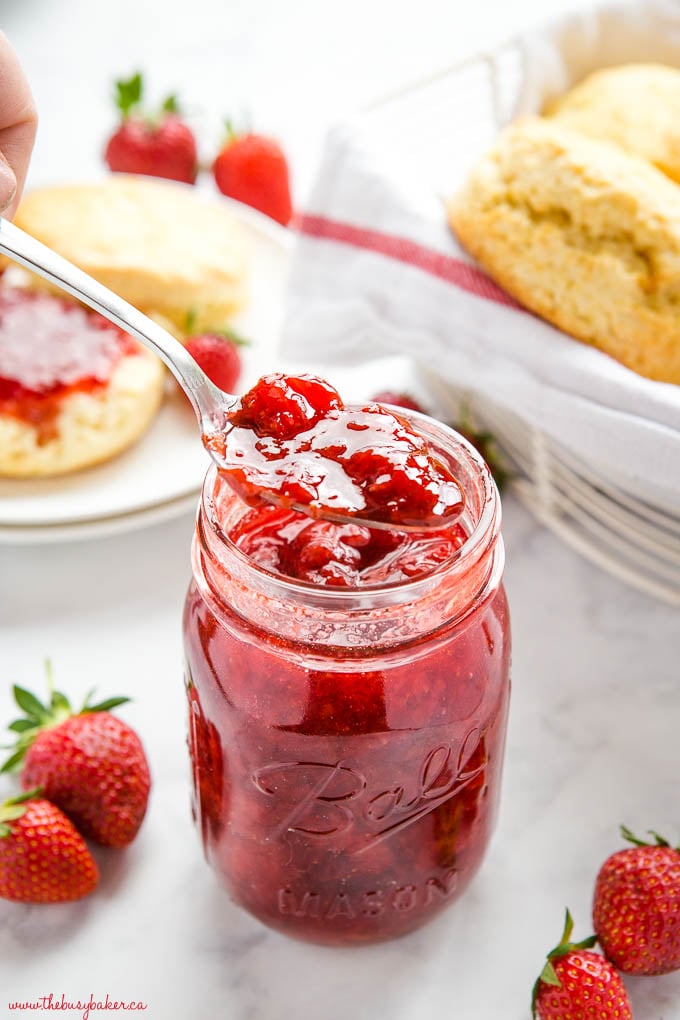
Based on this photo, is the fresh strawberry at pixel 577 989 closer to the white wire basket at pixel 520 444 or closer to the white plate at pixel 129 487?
the white wire basket at pixel 520 444

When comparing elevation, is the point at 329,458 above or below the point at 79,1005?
above

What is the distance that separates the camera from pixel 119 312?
122 cm

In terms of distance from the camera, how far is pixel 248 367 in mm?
2076

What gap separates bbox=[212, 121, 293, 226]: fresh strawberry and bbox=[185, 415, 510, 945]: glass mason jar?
1.31 m

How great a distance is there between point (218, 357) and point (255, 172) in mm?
617

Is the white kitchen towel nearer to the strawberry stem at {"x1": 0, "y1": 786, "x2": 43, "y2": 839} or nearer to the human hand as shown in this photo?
the human hand

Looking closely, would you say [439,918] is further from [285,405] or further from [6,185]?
[6,185]

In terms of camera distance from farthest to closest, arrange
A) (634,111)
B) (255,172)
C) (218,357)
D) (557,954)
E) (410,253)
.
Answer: (255,172), (218,357), (634,111), (410,253), (557,954)

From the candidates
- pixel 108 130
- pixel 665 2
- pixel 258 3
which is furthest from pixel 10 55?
pixel 258 3

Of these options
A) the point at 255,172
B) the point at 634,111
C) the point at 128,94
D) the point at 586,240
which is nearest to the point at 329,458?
the point at 586,240

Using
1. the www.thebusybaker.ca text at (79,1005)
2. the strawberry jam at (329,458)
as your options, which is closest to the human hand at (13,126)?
the strawberry jam at (329,458)

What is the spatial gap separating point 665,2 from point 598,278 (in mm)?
779

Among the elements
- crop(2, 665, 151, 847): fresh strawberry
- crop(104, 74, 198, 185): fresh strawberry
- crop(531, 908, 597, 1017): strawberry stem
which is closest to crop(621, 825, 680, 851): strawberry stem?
crop(531, 908, 597, 1017): strawberry stem

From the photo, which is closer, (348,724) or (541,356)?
(348,724)
